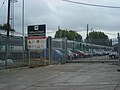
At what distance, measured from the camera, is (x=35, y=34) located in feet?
103

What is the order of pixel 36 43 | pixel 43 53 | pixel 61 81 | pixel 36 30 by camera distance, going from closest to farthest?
1. pixel 61 81
2. pixel 36 43
3. pixel 36 30
4. pixel 43 53

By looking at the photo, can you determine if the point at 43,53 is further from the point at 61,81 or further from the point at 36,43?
the point at 61,81

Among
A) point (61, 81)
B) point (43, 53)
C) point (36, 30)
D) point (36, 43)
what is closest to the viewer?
point (61, 81)

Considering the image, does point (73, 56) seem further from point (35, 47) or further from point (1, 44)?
point (1, 44)

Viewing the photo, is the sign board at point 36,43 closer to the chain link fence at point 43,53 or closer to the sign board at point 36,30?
the chain link fence at point 43,53

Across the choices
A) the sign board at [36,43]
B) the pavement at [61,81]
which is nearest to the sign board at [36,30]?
the sign board at [36,43]

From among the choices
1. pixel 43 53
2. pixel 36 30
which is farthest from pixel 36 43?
pixel 43 53

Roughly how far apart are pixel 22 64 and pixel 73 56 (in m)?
15.6

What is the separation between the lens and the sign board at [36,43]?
30547 mm

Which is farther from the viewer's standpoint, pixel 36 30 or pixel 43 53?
pixel 43 53

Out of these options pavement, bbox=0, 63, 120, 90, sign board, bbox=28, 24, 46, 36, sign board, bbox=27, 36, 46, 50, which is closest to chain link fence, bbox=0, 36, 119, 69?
sign board, bbox=27, 36, 46, 50

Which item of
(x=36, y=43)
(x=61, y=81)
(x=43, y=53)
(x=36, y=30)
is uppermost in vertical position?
(x=36, y=30)

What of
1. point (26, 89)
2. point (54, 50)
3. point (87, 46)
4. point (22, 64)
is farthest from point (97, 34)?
point (26, 89)

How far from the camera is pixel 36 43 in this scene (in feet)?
101
